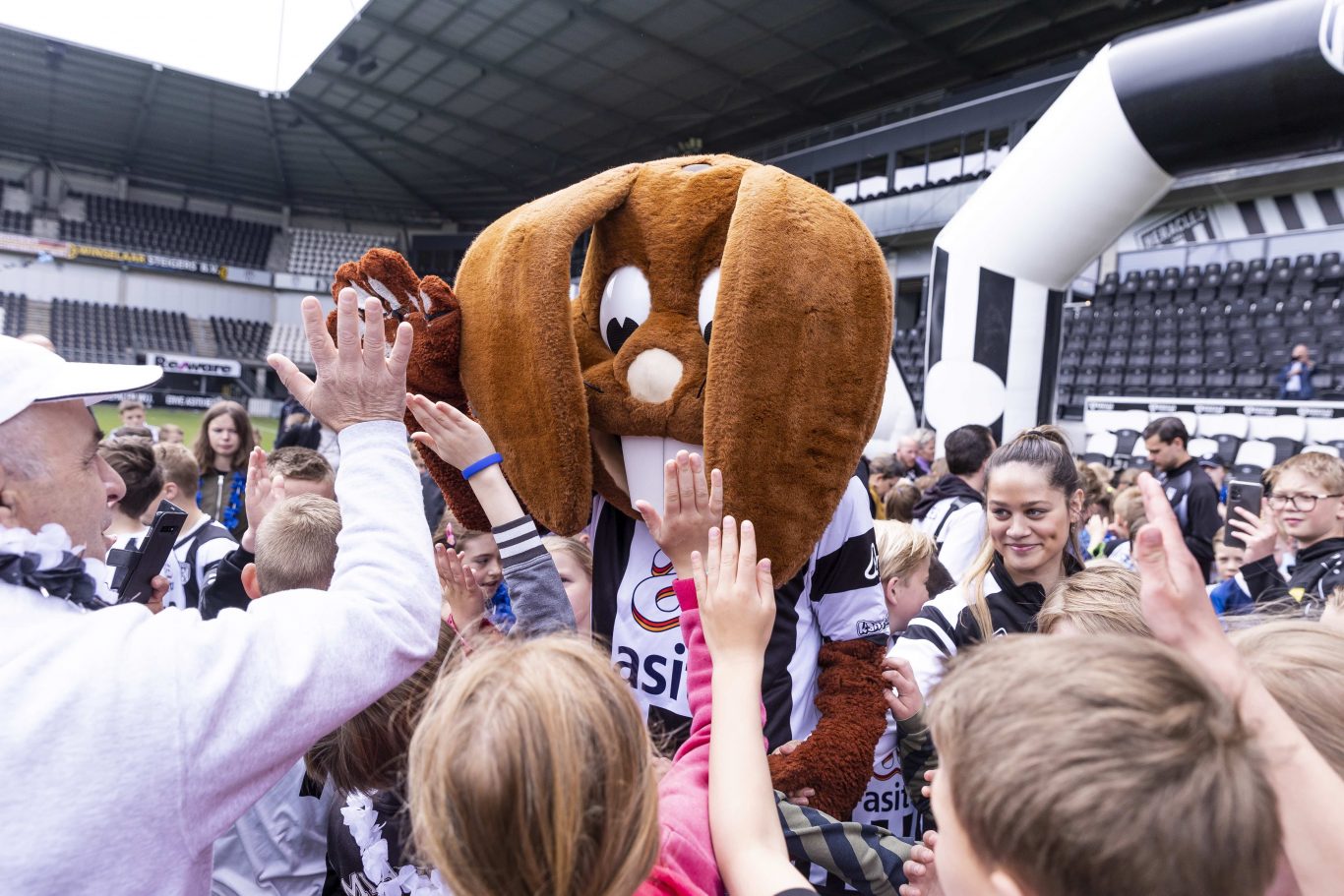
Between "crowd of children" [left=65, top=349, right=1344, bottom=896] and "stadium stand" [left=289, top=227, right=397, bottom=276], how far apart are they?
95.1 feet

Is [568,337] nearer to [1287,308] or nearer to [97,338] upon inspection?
[1287,308]

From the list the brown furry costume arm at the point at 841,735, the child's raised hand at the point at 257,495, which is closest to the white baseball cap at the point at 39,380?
the child's raised hand at the point at 257,495

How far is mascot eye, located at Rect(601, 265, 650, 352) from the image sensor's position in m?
1.67

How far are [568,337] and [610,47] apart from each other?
15333 millimetres

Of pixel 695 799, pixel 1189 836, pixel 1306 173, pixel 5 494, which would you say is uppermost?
pixel 1306 173

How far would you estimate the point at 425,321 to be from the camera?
1691 millimetres

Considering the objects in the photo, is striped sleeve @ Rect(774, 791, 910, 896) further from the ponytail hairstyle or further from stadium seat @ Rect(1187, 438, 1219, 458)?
stadium seat @ Rect(1187, 438, 1219, 458)

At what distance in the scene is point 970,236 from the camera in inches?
201

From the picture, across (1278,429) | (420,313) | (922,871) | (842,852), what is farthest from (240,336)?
(922,871)

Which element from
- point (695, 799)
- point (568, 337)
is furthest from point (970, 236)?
point (695, 799)

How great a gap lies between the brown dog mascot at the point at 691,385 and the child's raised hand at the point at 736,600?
0.82 feet

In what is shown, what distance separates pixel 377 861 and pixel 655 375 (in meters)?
0.93

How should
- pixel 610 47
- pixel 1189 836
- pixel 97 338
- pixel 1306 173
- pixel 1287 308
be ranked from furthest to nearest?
pixel 97 338 → pixel 610 47 → pixel 1306 173 → pixel 1287 308 → pixel 1189 836

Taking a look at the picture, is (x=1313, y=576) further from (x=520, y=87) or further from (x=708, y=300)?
(x=520, y=87)
